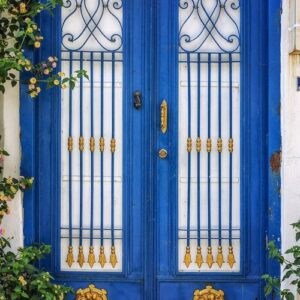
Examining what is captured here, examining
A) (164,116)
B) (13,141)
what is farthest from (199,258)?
(13,141)

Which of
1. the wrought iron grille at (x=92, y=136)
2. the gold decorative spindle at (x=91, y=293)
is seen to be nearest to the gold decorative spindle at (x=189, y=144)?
the wrought iron grille at (x=92, y=136)

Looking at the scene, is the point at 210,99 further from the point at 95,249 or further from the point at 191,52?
the point at 95,249

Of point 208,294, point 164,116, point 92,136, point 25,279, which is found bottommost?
point 208,294

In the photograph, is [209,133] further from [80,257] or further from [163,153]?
[80,257]

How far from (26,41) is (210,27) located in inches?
45.1

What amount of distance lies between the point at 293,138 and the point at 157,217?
97 centimetres

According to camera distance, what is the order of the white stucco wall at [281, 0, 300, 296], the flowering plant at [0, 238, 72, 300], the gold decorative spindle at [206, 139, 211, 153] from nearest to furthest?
1. the flowering plant at [0, 238, 72, 300]
2. the white stucco wall at [281, 0, 300, 296]
3. the gold decorative spindle at [206, 139, 211, 153]

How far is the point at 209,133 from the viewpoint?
4414 millimetres

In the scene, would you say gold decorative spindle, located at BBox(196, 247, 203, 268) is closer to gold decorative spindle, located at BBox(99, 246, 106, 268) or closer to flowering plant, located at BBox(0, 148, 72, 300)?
gold decorative spindle, located at BBox(99, 246, 106, 268)

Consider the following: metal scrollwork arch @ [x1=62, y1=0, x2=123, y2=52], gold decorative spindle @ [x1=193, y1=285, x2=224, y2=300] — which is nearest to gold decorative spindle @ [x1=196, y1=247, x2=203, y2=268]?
gold decorative spindle @ [x1=193, y1=285, x2=224, y2=300]

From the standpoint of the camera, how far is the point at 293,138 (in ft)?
14.1

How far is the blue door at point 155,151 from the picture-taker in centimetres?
441

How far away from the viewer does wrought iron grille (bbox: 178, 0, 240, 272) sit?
4414mm

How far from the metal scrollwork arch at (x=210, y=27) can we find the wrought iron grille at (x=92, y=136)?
1.37 feet
